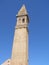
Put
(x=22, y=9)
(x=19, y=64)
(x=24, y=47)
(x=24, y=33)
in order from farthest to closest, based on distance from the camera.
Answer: (x=22, y=9) < (x=24, y=33) < (x=24, y=47) < (x=19, y=64)

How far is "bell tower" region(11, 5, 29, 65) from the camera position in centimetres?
1907

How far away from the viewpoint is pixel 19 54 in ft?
63.8

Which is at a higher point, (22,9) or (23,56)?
(22,9)

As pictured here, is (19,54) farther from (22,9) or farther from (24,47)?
(22,9)

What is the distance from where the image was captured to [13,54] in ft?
64.3

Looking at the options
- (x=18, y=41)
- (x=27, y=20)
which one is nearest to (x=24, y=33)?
(x=18, y=41)

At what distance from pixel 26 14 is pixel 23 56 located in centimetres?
729

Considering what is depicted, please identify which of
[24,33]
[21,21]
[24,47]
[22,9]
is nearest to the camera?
[24,47]

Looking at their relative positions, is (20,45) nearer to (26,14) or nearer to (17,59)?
(17,59)

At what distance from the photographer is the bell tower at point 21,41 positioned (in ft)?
62.6

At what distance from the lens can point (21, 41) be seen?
67.3 ft

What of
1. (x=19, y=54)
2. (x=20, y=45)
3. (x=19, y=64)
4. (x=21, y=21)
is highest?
(x=21, y=21)

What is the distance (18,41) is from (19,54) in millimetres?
2003

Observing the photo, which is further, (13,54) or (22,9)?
(22,9)
